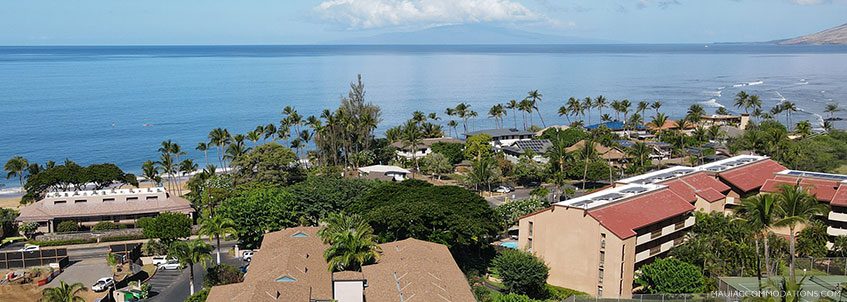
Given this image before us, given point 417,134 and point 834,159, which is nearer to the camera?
point 834,159

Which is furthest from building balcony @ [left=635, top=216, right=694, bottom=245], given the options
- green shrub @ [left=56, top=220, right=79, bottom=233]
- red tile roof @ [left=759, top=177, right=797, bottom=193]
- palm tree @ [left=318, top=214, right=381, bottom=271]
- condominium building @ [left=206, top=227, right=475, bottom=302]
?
green shrub @ [left=56, top=220, right=79, bottom=233]

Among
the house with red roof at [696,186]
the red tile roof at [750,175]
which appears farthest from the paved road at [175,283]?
the red tile roof at [750,175]

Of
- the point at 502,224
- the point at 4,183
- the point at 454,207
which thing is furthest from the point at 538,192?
the point at 4,183

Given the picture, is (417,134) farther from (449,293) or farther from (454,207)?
(449,293)

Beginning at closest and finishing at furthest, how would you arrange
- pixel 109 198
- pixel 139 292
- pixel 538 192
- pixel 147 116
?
1. pixel 139 292
2. pixel 109 198
3. pixel 538 192
4. pixel 147 116

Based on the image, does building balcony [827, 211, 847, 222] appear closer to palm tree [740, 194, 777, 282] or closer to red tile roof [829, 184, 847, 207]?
red tile roof [829, 184, 847, 207]

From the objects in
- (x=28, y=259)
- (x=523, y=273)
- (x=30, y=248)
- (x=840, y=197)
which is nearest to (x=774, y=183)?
(x=840, y=197)

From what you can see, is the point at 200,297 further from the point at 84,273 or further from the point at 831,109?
the point at 831,109
